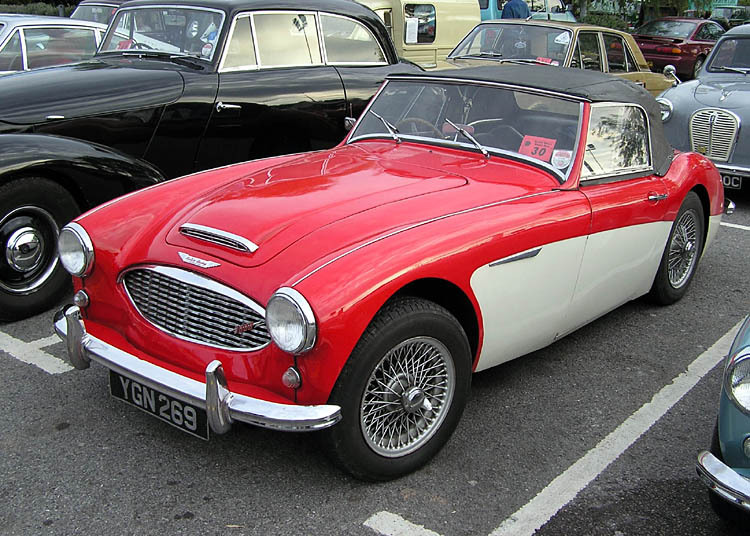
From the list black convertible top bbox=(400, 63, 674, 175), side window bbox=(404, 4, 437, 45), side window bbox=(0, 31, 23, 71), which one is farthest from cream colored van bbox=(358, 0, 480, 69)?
black convertible top bbox=(400, 63, 674, 175)

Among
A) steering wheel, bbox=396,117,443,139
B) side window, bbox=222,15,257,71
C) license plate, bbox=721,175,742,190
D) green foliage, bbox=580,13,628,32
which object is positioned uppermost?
side window, bbox=222,15,257,71

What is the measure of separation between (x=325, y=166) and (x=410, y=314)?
1.38 metres

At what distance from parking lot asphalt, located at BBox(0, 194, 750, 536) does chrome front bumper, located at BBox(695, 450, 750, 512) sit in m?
0.44

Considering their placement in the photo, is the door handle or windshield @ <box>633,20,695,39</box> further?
windshield @ <box>633,20,695,39</box>

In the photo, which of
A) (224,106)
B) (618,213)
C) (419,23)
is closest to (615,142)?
(618,213)

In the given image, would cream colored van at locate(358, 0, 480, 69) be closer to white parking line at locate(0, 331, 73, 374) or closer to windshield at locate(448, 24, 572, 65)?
windshield at locate(448, 24, 572, 65)

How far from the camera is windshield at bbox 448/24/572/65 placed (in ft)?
31.3

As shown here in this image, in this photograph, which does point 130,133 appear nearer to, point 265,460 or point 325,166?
point 325,166

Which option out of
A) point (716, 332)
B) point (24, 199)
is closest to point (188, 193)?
point (24, 199)

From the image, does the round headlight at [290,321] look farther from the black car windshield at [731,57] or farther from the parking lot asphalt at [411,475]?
the black car windshield at [731,57]

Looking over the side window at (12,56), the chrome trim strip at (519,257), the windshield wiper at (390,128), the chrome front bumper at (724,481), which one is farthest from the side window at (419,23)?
the chrome front bumper at (724,481)

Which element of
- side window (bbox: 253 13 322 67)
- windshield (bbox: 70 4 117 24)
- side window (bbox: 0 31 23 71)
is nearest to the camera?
side window (bbox: 253 13 322 67)

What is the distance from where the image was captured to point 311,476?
3.13 metres

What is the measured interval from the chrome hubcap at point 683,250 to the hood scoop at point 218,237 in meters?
2.93
